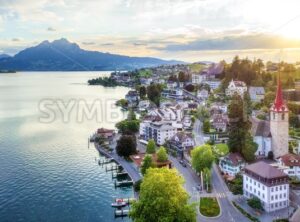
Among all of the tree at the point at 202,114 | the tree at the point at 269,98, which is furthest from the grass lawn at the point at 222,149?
the tree at the point at 269,98

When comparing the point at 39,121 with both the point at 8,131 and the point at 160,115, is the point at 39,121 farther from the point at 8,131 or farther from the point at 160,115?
the point at 160,115

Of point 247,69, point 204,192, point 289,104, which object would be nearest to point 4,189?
point 204,192

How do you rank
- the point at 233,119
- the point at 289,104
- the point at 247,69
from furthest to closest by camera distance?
the point at 247,69 < the point at 289,104 < the point at 233,119

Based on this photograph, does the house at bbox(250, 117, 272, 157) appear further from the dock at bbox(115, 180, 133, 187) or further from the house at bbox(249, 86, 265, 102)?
the house at bbox(249, 86, 265, 102)

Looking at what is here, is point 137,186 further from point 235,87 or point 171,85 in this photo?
point 171,85

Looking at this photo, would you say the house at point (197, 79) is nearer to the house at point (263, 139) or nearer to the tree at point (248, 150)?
the house at point (263, 139)

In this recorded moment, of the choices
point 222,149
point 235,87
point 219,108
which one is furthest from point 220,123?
point 235,87

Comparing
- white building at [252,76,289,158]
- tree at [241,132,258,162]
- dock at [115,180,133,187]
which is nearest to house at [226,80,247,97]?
white building at [252,76,289,158]
